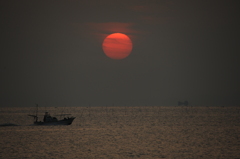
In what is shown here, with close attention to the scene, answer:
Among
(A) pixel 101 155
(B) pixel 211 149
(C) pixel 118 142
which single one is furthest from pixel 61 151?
(B) pixel 211 149

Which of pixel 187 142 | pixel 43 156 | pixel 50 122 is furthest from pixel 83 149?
pixel 50 122

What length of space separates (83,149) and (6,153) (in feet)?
52.4

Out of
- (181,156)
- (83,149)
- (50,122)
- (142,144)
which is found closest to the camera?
(181,156)

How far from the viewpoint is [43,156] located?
69250 mm

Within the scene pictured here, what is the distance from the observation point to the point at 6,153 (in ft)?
239

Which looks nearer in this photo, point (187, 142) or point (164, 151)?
point (164, 151)

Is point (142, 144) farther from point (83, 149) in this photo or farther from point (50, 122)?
A: point (50, 122)

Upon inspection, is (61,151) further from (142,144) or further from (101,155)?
→ (142,144)

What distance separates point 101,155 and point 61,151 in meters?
10.4

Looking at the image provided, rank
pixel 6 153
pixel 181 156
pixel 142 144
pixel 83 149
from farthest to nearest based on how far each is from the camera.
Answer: pixel 142 144 → pixel 83 149 → pixel 6 153 → pixel 181 156

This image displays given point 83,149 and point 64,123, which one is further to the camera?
point 64,123

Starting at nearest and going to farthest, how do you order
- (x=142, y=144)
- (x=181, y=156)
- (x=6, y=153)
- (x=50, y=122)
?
1. (x=181, y=156)
2. (x=6, y=153)
3. (x=142, y=144)
4. (x=50, y=122)

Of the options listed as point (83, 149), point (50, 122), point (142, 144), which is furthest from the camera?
point (50, 122)

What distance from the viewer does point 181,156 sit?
67750 millimetres
